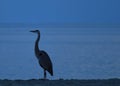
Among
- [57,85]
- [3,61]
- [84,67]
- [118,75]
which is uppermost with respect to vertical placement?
[3,61]

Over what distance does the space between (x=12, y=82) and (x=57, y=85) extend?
133cm

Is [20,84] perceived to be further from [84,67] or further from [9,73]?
[84,67]

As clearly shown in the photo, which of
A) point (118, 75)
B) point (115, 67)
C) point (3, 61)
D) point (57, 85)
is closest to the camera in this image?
point (57, 85)

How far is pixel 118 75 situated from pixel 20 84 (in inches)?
478

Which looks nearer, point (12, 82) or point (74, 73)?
point (12, 82)

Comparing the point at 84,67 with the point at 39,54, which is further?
the point at 84,67

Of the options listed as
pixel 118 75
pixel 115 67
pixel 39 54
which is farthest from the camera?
pixel 115 67

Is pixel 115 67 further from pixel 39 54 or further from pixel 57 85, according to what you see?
pixel 57 85

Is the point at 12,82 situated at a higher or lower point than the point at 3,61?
lower

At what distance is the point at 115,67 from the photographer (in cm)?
3031

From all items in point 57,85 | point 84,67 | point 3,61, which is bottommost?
point 57,85

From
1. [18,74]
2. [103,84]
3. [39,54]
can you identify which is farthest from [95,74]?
[103,84]

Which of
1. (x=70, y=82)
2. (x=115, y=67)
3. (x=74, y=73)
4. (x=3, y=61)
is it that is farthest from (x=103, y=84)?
(x=3, y=61)

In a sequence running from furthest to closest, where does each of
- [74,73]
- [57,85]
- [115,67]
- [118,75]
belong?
[115,67] → [74,73] → [118,75] → [57,85]
